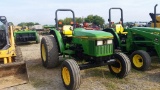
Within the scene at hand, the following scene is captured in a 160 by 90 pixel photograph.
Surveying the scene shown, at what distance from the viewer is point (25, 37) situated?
14.1m

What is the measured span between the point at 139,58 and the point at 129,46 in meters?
0.96

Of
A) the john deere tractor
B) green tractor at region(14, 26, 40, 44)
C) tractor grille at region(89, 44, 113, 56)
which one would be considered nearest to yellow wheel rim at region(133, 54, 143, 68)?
the john deere tractor

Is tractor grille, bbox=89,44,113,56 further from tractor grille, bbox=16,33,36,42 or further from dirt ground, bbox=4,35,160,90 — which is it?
tractor grille, bbox=16,33,36,42

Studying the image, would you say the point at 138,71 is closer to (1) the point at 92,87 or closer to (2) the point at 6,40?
(1) the point at 92,87

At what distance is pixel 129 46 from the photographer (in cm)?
691

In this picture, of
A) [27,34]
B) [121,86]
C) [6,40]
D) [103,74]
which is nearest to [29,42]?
[27,34]

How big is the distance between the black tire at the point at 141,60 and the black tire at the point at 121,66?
971 millimetres

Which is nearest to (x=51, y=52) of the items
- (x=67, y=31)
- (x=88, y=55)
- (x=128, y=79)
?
(x=67, y=31)

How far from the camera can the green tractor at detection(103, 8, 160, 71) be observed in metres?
5.86

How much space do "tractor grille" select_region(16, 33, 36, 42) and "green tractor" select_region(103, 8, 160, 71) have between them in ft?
26.7

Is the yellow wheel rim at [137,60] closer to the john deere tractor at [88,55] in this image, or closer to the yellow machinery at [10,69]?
the john deere tractor at [88,55]

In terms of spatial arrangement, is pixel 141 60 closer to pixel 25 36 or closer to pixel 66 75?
pixel 66 75

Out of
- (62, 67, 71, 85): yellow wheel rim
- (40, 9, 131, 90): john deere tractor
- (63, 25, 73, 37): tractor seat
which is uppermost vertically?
(63, 25, 73, 37): tractor seat

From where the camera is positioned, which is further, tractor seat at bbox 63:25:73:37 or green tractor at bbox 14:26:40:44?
green tractor at bbox 14:26:40:44
